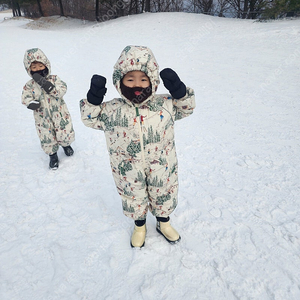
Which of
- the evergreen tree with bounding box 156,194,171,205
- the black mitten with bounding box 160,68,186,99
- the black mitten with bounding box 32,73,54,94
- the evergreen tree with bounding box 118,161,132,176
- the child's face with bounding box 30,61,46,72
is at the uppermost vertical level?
the black mitten with bounding box 160,68,186,99

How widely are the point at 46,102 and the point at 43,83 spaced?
28 centimetres

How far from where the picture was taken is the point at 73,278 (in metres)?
1.99

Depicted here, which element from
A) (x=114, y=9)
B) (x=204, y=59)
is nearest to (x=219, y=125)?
(x=204, y=59)

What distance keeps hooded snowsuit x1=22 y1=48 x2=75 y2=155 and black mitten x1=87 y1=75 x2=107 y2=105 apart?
174 centimetres

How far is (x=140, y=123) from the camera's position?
1617 millimetres

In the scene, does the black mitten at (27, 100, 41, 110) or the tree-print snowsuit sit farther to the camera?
the black mitten at (27, 100, 41, 110)

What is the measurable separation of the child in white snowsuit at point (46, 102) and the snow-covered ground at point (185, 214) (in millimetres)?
491

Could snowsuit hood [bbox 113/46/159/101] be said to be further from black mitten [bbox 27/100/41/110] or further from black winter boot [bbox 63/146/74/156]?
black winter boot [bbox 63/146/74/156]

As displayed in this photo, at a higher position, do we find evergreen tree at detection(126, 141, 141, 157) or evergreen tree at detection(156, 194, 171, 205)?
evergreen tree at detection(126, 141, 141, 157)

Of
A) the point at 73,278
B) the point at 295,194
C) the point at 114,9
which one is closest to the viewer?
the point at 73,278

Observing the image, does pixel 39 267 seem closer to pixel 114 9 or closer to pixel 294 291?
pixel 294 291

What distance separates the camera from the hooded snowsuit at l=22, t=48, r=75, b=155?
293 centimetres

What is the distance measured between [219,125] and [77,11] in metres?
32.3

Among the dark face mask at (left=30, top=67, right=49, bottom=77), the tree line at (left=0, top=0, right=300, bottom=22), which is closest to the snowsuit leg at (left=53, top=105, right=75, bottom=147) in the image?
the dark face mask at (left=30, top=67, right=49, bottom=77)
